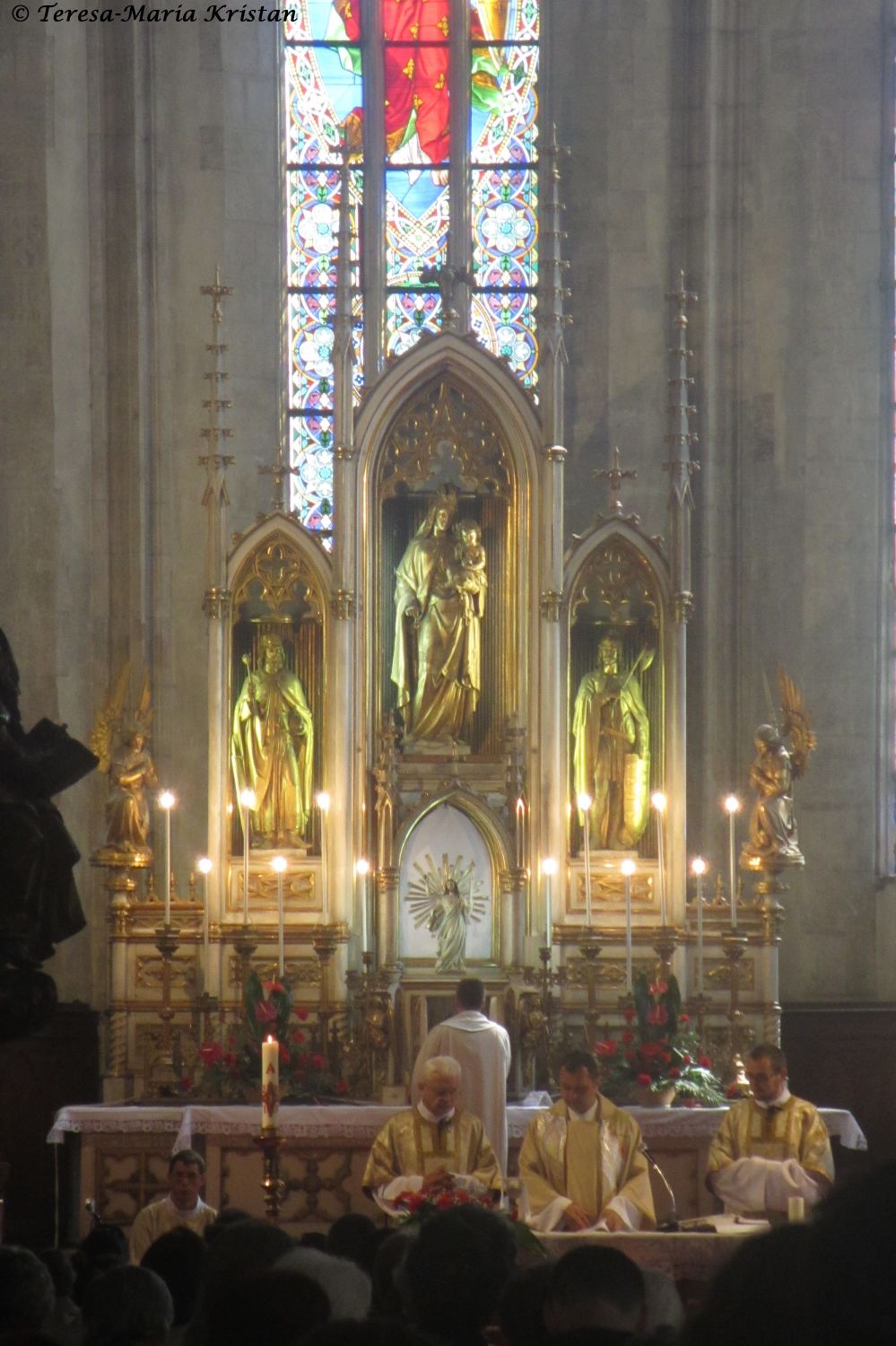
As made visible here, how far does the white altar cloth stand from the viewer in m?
12.7

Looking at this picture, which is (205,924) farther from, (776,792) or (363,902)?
(776,792)

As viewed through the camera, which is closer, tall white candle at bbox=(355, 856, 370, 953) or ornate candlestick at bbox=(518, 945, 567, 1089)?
ornate candlestick at bbox=(518, 945, 567, 1089)

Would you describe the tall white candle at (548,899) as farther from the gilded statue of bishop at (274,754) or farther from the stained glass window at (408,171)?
the stained glass window at (408,171)

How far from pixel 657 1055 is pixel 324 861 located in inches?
109

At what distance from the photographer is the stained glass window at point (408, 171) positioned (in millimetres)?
18344

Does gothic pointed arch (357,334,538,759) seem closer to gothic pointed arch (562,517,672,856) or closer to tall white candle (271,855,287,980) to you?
gothic pointed arch (562,517,672,856)

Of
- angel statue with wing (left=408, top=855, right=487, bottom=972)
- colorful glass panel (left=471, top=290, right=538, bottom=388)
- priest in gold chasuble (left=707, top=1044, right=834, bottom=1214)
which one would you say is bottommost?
priest in gold chasuble (left=707, top=1044, right=834, bottom=1214)

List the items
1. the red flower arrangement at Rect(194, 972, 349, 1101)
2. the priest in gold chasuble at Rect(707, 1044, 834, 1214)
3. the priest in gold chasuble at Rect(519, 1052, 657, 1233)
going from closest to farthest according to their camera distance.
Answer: the priest in gold chasuble at Rect(519, 1052, 657, 1233) → the priest in gold chasuble at Rect(707, 1044, 834, 1214) → the red flower arrangement at Rect(194, 972, 349, 1101)

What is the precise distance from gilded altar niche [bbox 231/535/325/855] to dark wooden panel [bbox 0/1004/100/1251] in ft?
9.48

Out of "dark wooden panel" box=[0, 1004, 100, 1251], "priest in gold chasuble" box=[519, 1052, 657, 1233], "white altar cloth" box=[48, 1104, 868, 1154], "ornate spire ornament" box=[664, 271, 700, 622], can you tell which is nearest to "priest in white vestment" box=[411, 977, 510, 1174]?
"white altar cloth" box=[48, 1104, 868, 1154]

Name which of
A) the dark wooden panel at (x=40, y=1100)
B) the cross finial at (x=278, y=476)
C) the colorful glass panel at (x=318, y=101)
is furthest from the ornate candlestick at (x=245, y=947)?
the colorful glass panel at (x=318, y=101)

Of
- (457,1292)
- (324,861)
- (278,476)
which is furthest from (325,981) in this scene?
(457,1292)

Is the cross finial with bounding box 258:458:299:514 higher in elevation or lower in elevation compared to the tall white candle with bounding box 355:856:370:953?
higher

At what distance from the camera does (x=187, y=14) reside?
59.1 feet
